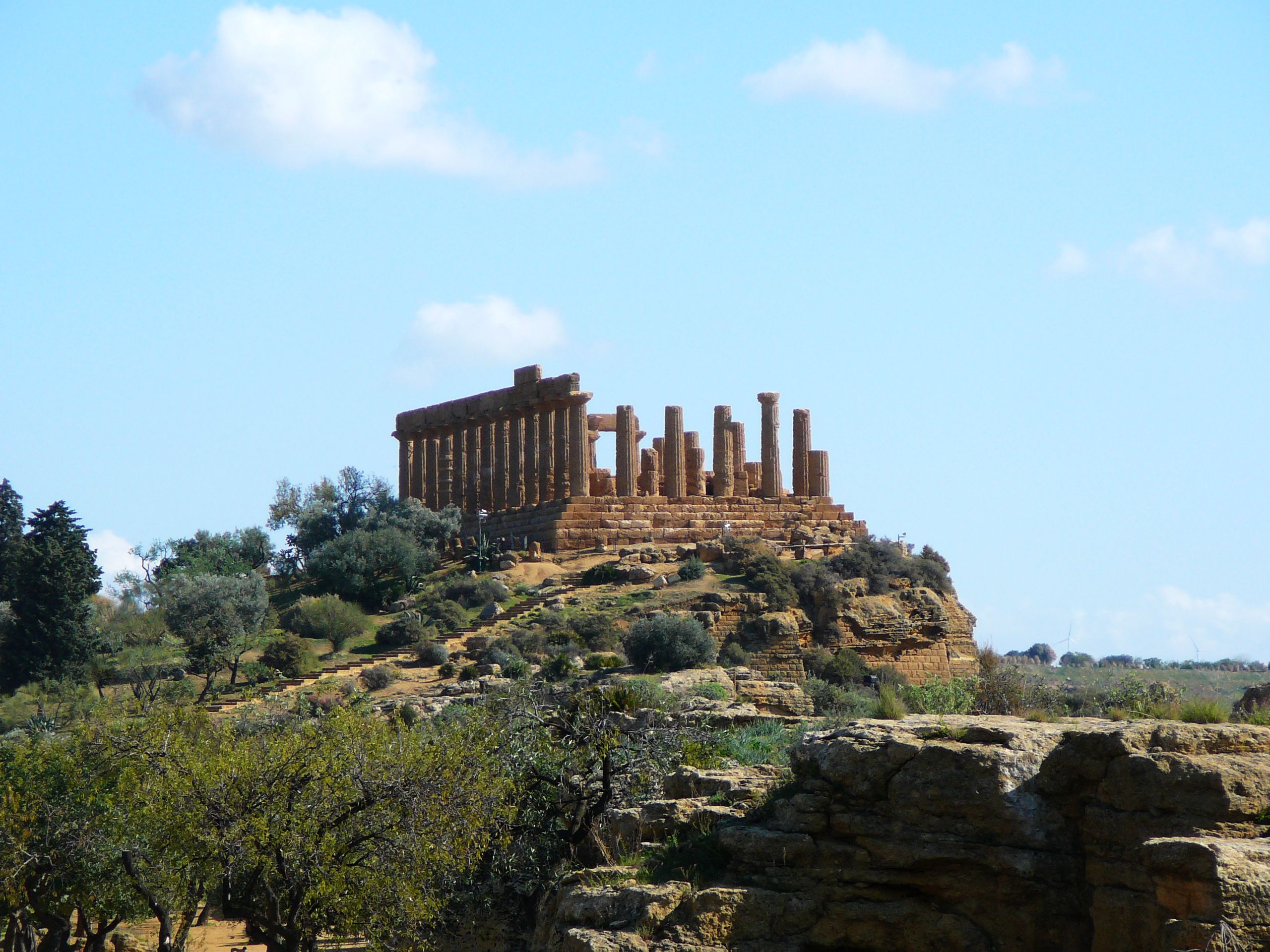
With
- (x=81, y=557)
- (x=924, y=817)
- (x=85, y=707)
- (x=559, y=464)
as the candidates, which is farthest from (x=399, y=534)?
(x=924, y=817)

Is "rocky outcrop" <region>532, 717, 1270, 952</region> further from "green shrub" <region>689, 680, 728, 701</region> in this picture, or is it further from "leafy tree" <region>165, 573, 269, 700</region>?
"leafy tree" <region>165, 573, 269, 700</region>

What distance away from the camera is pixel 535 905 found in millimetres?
20469

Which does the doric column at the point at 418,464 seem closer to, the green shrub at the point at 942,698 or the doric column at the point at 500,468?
the doric column at the point at 500,468

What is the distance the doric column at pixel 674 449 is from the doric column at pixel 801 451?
13.9ft

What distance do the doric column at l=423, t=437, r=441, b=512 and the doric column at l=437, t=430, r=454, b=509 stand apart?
0.09 feet

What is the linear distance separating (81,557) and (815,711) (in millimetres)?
29360

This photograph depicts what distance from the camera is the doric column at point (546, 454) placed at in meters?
57.9

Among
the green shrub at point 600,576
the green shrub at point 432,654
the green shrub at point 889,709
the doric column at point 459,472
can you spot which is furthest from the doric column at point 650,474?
the green shrub at point 889,709

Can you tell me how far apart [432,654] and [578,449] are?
1405 centimetres

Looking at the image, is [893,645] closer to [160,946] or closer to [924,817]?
[160,946]

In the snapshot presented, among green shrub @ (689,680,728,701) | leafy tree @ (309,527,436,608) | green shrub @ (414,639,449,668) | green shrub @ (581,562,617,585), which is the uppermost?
leafy tree @ (309,527,436,608)

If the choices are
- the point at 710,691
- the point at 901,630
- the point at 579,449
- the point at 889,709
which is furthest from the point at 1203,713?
the point at 579,449

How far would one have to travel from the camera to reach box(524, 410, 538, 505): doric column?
5925 cm

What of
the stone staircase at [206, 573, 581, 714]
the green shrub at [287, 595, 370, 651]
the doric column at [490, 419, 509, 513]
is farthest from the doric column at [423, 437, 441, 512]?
the stone staircase at [206, 573, 581, 714]
